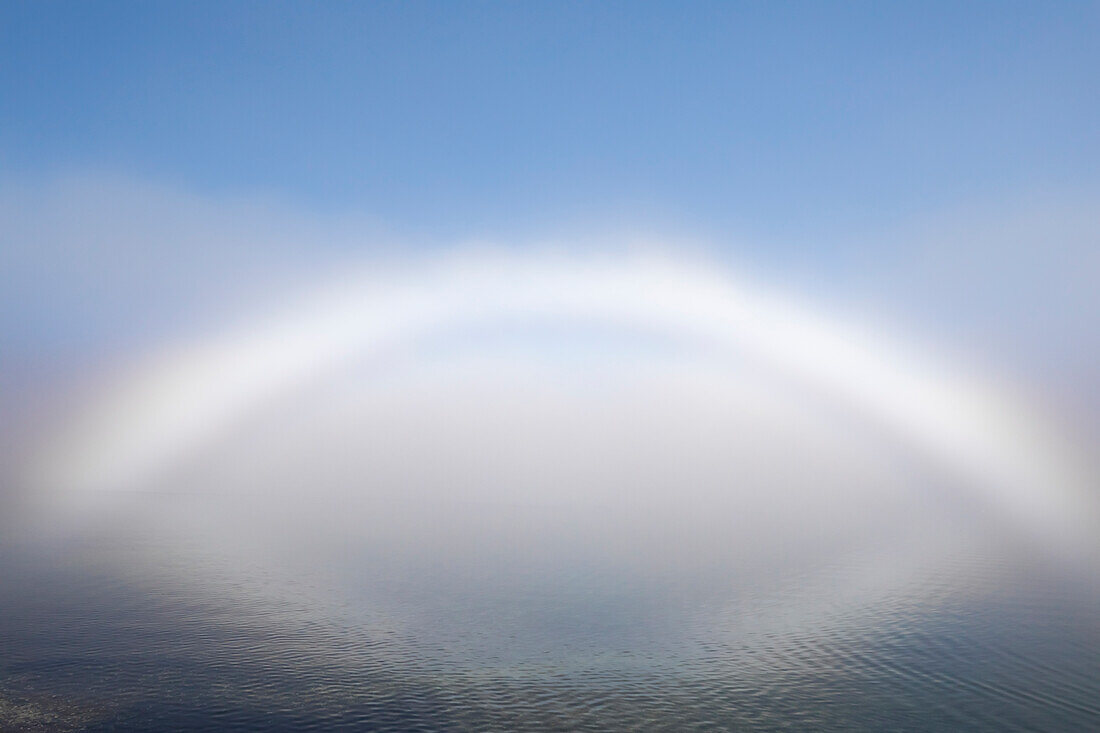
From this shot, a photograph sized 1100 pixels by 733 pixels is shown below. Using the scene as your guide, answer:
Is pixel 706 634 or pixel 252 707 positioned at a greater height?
pixel 706 634

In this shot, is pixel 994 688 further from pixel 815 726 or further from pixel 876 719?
pixel 815 726

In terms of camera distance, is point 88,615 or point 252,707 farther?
point 88,615

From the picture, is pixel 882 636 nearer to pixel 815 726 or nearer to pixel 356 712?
pixel 815 726

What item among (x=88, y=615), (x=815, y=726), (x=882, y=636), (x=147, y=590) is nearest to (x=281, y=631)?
(x=88, y=615)

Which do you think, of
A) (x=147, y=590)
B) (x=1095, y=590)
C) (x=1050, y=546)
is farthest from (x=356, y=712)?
(x=1050, y=546)

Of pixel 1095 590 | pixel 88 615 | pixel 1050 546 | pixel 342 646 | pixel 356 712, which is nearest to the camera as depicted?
pixel 356 712

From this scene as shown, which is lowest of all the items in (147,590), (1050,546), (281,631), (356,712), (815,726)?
(815,726)

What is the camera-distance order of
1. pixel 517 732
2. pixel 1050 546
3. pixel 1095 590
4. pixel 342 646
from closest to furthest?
pixel 517 732 < pixel 342 646 < pixel 1095 590 < pixel 1050 546
